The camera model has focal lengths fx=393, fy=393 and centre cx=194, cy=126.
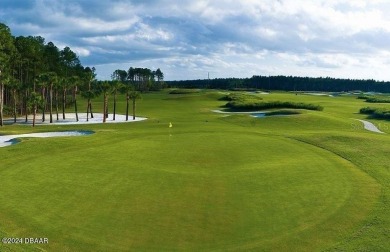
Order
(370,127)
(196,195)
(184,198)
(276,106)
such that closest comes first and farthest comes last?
(184,198)
(196,195)
(370,127)
(276,106)

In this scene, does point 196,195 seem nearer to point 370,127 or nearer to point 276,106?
point 370,127

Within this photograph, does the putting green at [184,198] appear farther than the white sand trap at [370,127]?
No

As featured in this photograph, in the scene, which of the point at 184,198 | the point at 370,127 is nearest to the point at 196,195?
the point at 184,198

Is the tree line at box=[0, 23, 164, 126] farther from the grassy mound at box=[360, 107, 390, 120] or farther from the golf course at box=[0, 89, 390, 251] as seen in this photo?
the grassy mound at box=[360, 107, 390, 120]

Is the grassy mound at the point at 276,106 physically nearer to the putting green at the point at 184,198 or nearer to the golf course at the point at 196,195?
the golf course at the point at 196,195

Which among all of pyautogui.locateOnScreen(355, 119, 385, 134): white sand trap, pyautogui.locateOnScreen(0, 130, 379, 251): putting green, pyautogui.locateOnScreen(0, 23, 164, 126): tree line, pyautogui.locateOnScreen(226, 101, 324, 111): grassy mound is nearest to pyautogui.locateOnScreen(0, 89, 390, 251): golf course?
pyautogui.locateOnScreen(0, 130, 379, 251): putting green

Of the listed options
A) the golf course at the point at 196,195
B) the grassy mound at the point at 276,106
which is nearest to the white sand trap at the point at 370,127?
the grassy mound at the point at 276,106

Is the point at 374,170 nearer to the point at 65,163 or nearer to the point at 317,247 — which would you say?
the point at 317,247
